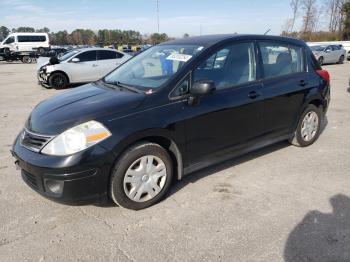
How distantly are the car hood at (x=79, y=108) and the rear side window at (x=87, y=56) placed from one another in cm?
941

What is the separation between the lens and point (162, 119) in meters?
3.39

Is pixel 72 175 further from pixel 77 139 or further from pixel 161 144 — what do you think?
pixel 161 144

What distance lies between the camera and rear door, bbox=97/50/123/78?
13.1 metres

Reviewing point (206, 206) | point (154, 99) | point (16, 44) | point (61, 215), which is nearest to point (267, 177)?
point (206, 206)

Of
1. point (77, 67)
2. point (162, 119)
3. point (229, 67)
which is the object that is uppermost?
point (229, 67)

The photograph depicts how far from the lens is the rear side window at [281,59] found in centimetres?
445

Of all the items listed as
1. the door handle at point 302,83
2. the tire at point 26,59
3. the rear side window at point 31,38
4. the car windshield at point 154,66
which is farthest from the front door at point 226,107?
the rear side window at point 31,38

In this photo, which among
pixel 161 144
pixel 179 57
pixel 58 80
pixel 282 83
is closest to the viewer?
pixel 161 144

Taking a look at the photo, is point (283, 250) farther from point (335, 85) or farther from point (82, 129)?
point (335, 85)

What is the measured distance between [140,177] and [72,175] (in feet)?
2.30

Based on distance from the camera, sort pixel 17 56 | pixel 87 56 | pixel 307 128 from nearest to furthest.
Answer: pixel 307 128 < pixel 87 56 < pixel 17 56

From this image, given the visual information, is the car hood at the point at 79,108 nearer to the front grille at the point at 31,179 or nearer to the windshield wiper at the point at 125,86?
the windshield wiper at the point at 125,86

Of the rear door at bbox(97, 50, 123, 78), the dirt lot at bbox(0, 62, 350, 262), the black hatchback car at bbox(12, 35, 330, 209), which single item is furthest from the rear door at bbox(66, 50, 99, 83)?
the black hatchback car at bbox(12, 35, 330, 209)

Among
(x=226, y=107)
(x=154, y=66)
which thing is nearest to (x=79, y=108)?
(x=154, y=66)
